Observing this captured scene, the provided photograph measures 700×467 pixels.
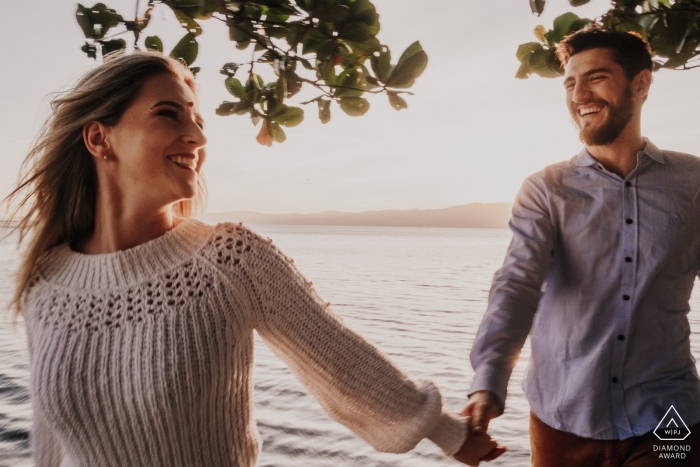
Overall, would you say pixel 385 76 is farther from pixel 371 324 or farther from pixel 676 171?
pixel 371 324

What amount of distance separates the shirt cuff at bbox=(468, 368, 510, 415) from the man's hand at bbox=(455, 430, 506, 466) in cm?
18

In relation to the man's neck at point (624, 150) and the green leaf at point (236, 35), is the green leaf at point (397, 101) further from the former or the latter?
the man's neck at point (624, 150)

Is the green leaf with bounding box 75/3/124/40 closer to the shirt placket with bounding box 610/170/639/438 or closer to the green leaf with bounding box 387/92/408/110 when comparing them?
the green leaf with bounding box 387/92/408/110

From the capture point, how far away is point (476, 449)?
1803mm

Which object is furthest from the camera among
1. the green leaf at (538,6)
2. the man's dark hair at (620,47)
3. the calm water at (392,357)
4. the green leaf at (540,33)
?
the calm water at (392,357)

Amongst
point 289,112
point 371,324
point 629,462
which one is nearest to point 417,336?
point 371,324

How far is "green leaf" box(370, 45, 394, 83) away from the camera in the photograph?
1534mm

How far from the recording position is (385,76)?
1546 mm

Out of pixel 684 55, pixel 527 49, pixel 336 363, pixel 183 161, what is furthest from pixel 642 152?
pixel 183 161

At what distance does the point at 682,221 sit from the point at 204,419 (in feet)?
6.46

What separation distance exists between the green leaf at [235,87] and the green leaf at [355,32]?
0.55 meters

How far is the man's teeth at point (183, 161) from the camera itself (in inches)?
67.8

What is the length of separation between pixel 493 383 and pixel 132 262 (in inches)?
53.7

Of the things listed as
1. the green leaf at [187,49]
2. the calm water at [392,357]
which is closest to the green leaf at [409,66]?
the green leaf at [187,49]
